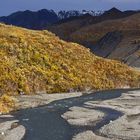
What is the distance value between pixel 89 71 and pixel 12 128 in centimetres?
2894

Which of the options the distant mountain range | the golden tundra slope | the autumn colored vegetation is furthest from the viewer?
the distant mountain range

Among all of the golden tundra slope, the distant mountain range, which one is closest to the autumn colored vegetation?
the golden tundra slope

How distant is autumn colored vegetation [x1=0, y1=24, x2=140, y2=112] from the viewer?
170 feet

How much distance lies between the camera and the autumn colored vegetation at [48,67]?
170 ft

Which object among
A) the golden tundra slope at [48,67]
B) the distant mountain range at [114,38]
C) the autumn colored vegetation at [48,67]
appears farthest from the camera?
the distant mountain range at [114,38]

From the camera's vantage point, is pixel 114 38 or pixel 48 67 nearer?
pixel 48 67

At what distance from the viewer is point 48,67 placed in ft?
186

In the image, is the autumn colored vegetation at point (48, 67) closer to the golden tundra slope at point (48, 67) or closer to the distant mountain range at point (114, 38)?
the golden tundra slope at point (48, 67)

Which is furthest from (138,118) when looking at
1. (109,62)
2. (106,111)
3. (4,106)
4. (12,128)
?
(109,62)

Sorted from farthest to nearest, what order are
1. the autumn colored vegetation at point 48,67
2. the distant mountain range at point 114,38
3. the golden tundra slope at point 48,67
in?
the distant mountain range at point 114,38 → the golden tundra slope at point 48,67 → the autumn colored vegetation at point 48,67

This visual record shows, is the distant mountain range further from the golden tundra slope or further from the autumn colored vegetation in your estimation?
the golden tundra slope

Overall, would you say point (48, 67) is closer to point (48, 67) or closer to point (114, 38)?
point (48, 67)

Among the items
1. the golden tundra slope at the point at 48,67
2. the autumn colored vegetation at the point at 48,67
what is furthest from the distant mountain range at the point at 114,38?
the golden tundra slope at the point at 48,67

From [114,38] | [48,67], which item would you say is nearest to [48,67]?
[48,67]
